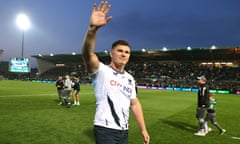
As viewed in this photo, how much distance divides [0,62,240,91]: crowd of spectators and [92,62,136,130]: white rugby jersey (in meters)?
49.3

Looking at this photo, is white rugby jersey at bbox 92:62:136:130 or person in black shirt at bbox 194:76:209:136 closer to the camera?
white rugby jersey at bbox 92:62:136:130

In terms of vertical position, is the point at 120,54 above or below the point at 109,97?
above

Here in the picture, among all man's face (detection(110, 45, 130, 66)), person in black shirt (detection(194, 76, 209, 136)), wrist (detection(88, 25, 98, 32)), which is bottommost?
person in black shirt (detection(194, 76, 209, 136))

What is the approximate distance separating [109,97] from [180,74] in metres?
65.4

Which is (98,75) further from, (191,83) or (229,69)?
(229,69)

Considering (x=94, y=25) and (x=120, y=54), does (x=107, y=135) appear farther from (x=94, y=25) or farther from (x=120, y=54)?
(x=94, y=25)

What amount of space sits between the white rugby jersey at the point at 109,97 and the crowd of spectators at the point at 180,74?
49320mm

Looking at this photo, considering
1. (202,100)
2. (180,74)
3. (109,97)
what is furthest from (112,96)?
(180,74)

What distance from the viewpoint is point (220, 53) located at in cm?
5684

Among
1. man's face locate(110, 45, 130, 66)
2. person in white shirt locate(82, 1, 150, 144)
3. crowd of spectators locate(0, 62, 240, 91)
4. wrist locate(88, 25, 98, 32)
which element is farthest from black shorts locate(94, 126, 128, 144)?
crowd of spectators locate(0, 62, 240, 91)

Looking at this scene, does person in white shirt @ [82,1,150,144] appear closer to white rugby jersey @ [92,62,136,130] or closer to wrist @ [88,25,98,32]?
white rugby jersey @ [92,62,136,130]

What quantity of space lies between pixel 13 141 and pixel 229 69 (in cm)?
6040

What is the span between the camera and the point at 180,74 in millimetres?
66812

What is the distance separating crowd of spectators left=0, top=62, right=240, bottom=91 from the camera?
5266 centimetres
